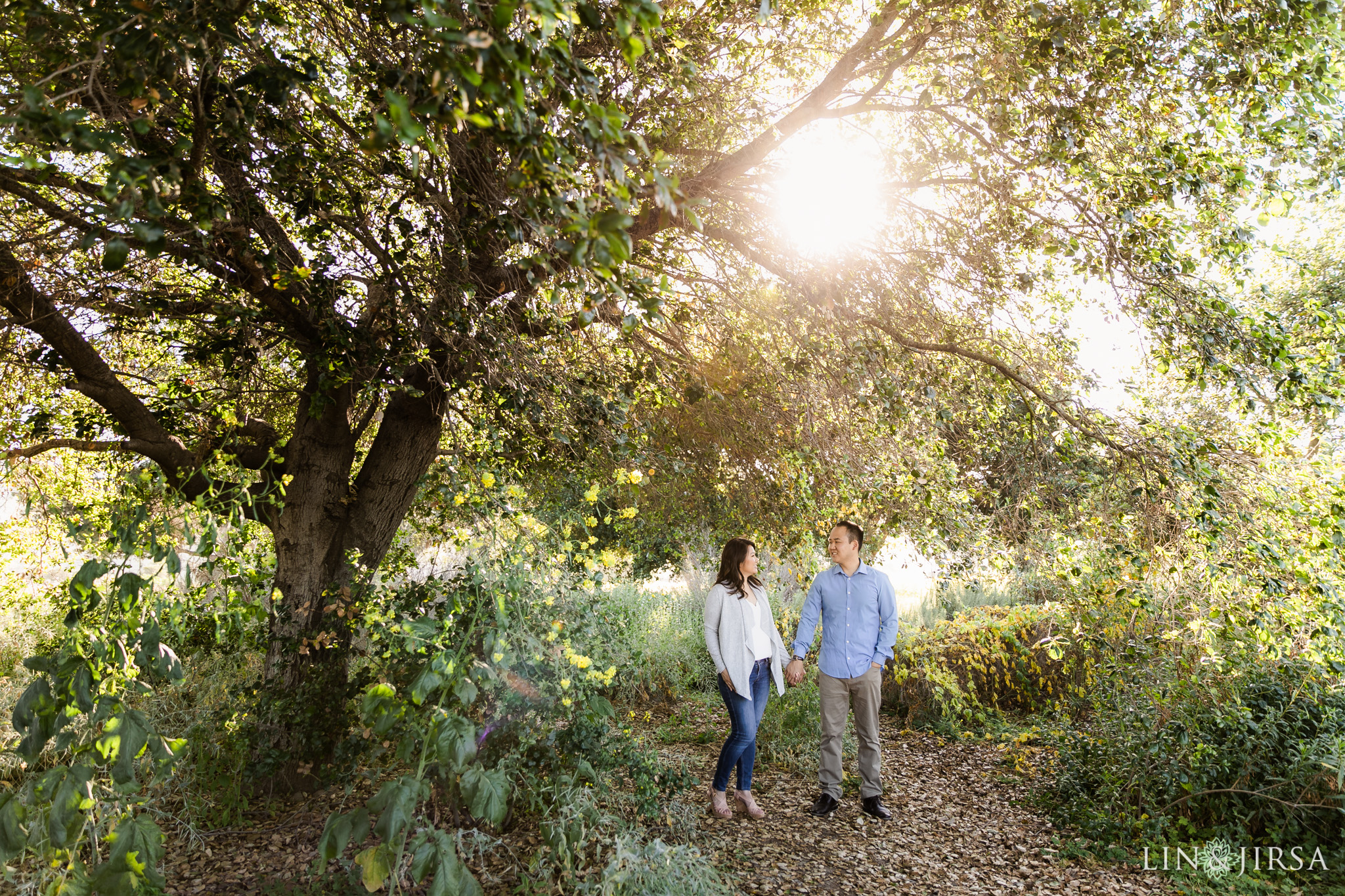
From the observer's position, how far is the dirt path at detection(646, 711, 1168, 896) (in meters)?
3.52

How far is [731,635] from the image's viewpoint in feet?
13.4

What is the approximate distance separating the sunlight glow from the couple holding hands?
1.86 metres

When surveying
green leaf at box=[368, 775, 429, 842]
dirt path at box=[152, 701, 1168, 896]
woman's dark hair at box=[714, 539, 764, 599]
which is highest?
woman's dark hair at box=[714, 539, 764, 599]

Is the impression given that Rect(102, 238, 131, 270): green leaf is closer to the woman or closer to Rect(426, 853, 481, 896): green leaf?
Rect(426, 853, 481, 896): green leaf

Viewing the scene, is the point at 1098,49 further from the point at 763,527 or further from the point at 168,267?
the point at 168,267

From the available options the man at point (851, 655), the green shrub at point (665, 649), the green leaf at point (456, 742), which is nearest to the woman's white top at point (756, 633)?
the man at point (851, 655)

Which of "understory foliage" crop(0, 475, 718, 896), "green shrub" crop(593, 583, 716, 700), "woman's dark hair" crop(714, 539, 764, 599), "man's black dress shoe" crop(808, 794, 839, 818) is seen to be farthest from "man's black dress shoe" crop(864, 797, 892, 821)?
"green shrub" crop(593, 583, 716, 700)

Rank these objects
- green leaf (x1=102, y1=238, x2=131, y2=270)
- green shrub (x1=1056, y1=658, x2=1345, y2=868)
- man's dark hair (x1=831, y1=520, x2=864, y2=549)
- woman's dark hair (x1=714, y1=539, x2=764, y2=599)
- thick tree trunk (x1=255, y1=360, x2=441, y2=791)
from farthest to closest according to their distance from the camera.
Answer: man's dark hair (x1=831, y1=520, x2=864, y2=549), woman's dark hair (x1=714, y1=539, x2=764, y2=599), thick tree trunk (x1=255, y1=360, x2=441, y2=791), green shrub (x1=1056, y1=658, x2=1345, y2=868), green leaf (x1=102, y1=238, x2=131, y2=270)

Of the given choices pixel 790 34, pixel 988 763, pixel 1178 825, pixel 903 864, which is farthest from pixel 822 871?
pixel 790 34

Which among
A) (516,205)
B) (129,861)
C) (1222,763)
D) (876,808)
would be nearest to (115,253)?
(516,205)

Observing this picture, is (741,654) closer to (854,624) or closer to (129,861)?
(854,624)

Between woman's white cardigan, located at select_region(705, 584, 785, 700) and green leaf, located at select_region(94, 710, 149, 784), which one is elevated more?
woman's white cardigan, located at select_region(705, 584, 785, 700)

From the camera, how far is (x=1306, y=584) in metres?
3.12

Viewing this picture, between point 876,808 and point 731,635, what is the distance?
151 centimetres
